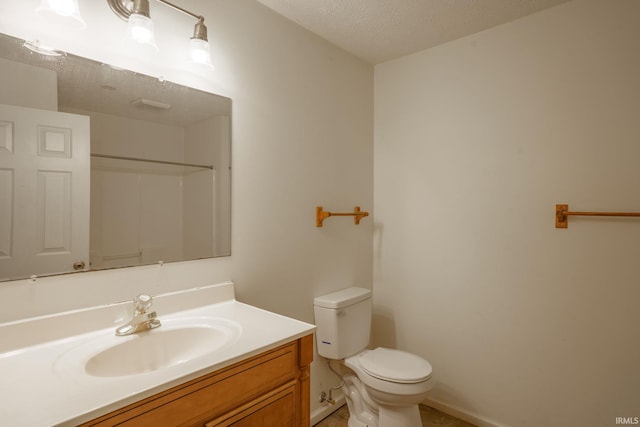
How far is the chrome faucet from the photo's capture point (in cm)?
111

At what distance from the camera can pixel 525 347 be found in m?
1.83

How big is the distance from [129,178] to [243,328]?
698mm

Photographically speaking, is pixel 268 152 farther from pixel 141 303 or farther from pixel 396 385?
pixel 396 385

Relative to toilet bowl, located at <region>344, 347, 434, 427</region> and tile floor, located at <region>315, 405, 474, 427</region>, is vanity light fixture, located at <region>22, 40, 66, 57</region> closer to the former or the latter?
toilet bowl, located at <region>344, 347, 434, 427</region>

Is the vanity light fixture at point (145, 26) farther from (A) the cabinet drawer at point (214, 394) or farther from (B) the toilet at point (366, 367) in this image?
(B) the toilet at point (366, 367)

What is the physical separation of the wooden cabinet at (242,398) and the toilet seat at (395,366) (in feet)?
2.00

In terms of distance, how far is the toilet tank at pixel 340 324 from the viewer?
6.17ft

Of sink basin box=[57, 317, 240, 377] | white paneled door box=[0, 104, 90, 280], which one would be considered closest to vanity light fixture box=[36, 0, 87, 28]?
white paneled door box=[0, 104, 90, 280]

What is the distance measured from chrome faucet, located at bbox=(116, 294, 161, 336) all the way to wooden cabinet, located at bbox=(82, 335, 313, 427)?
1.31 feet

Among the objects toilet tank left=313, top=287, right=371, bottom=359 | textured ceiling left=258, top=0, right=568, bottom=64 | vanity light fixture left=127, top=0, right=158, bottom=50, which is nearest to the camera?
vanity light fixture left=127, top=0, right=158, bottom=50

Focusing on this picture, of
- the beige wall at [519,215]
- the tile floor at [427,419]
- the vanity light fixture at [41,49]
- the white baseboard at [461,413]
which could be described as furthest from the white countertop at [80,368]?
the white baseboard at [461,413]

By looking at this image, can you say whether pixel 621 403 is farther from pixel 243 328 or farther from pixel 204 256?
pixel 204 256

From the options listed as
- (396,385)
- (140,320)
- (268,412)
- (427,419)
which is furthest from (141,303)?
(427,419)

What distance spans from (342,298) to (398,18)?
1617 mm
